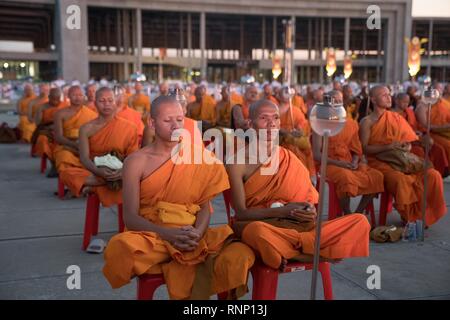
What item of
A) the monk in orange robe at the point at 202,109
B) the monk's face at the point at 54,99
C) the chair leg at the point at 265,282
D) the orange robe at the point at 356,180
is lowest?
the chair leg at the point at 265,282

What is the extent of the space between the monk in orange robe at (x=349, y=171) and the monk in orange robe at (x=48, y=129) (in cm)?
453

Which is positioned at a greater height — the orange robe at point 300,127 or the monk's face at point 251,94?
the monk's face at point 251,94

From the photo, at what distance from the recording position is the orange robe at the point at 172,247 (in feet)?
8.80

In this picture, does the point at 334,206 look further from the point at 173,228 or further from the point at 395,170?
the point at 173,228

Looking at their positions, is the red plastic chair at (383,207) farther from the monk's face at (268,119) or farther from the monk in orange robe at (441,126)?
the monk's face at (268,119)

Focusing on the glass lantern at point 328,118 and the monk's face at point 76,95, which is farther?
the monk's face at point 76,95

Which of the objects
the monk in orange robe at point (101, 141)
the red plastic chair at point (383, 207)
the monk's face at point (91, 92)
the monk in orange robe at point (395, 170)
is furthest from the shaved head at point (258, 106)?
the monk's face at point (91, 92)

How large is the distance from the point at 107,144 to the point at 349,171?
2.48 m

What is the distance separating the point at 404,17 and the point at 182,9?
23.2 meters

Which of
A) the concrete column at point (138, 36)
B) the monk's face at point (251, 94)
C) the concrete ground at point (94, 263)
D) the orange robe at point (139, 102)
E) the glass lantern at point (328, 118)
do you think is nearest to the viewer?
the glass lantern at point (328, 118)

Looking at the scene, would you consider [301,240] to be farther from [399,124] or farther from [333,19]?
[333,19]

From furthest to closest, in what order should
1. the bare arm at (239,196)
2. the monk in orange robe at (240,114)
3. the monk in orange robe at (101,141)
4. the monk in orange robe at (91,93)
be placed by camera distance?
1. the monk in orange robe at (91,93)
2. the monk in orange robe at (240,114)
3. the monk in orange robe at (101,141)
4. the bare arm at (239,196)

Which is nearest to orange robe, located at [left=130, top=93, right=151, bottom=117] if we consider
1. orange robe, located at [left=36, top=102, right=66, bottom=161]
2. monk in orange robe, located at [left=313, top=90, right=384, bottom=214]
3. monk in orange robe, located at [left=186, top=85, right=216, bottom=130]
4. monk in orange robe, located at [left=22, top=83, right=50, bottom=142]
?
monk in orange robe, located at [left=22, top=83, right=50, bottom=142]

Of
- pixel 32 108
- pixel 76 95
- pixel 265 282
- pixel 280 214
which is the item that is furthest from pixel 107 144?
pixel 32 108
